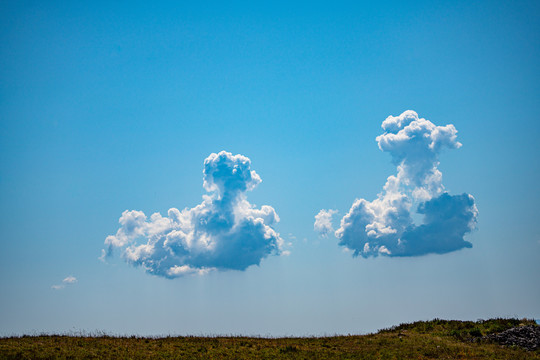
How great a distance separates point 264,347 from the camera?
35.9 meters

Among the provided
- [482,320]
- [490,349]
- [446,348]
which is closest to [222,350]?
[446,348]

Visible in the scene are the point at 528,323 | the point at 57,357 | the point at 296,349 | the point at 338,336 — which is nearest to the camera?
the point at 57,357

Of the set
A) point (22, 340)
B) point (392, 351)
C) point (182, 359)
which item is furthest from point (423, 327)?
point (22, 340)

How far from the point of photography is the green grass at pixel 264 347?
31.0 meters

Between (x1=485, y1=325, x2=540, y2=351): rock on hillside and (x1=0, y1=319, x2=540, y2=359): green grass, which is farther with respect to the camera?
(x1=485, y1=325, x2=540, y2=351): rock on hillside

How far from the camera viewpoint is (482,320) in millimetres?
48438

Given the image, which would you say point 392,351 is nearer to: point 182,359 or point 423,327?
point 423,327

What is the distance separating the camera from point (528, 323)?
150 feet

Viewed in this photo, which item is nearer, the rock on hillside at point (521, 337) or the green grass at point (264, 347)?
the green grass at point (264, 347)

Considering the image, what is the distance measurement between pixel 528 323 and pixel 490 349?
13.1 meters

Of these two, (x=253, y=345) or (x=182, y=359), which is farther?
(x=253, y=345)

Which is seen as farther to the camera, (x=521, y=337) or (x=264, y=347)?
(x=521, y=337)

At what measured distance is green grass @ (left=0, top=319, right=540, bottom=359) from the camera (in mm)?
31031

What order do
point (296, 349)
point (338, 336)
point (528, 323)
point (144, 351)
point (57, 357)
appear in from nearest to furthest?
point (57, 357) < point (144, 351) < point (296, 349) < point (338, 336) < point (528, 323)
